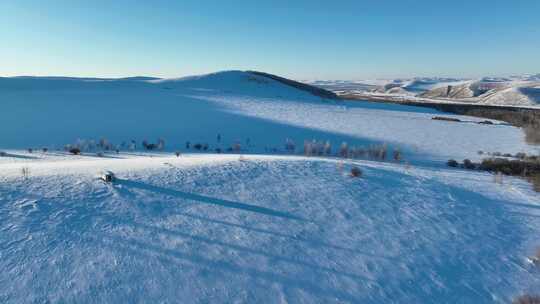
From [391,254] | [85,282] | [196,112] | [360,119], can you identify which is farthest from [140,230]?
[360,119]

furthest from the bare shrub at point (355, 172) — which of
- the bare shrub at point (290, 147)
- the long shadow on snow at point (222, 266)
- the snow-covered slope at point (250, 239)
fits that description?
the bare shrub at point (290, 147)

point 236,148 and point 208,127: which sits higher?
point 208,127

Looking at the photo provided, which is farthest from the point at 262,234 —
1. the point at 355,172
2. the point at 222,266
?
the point at 355,172

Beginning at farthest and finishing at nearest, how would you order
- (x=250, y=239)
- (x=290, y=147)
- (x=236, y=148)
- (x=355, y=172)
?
(x=290, y=147)
(x=236, y=148)
(x=355, y=172)
(x=250, y=239)

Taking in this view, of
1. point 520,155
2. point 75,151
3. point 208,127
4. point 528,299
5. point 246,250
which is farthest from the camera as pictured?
point 208,127

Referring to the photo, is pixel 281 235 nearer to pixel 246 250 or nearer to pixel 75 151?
pixel 246 250

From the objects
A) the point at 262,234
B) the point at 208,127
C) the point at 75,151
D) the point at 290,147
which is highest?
the point at 208,127

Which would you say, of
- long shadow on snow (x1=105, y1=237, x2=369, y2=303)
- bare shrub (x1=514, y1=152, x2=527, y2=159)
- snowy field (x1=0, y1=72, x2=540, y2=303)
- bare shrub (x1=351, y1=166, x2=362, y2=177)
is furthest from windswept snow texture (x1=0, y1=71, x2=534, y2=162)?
long shadow on snow (x1=105, y1=237, x2=369, y2=303)

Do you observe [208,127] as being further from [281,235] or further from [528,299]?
[528,299]

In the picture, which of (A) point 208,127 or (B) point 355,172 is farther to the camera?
(A) point 208,127
